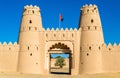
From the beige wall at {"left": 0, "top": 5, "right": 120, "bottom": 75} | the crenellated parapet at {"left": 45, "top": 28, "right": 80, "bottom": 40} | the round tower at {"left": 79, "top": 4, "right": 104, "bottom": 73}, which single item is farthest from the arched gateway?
the round tower at {"left": 79, "top": 4, "right": 104, "bottom": 73}

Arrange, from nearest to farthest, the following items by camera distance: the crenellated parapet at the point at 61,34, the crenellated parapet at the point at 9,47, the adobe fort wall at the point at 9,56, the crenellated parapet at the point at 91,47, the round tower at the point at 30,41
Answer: the crenellated parapet at the point at 91,47
the round tower at the point at 30,41
the crenellated parapet at the point at 61,34
the adobe fort wall at the point at 9,56
the crenellated parapet at the point at 9,47

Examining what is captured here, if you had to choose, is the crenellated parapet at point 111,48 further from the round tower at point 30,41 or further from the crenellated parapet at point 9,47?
the crenellated parapet at point 9,47

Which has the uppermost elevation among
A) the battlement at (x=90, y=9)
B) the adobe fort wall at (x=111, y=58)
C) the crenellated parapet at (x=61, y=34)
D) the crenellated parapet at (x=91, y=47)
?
the battlement at (x=90, y=9)

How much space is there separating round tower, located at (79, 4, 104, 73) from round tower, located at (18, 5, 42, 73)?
7.20 metres

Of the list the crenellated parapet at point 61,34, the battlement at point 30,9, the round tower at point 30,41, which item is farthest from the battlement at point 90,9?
the battlement at point 30,9

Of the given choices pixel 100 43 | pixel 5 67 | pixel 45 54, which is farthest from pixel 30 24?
pixel 100 43

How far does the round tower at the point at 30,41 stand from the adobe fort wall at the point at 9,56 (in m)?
1.00

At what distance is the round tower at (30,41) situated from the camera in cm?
4244

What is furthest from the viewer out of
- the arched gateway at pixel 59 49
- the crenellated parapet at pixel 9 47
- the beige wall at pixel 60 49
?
the crenellated parapet at pixel 9 47

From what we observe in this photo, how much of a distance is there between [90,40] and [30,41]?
976cm

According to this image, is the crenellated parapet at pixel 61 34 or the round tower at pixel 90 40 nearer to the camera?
the round tower at pixel 90 40

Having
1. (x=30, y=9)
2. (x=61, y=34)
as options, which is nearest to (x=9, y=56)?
(x=30, y=9)

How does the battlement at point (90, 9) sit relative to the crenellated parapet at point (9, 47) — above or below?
above

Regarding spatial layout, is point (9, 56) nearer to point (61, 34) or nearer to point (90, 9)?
point (61, 34)
